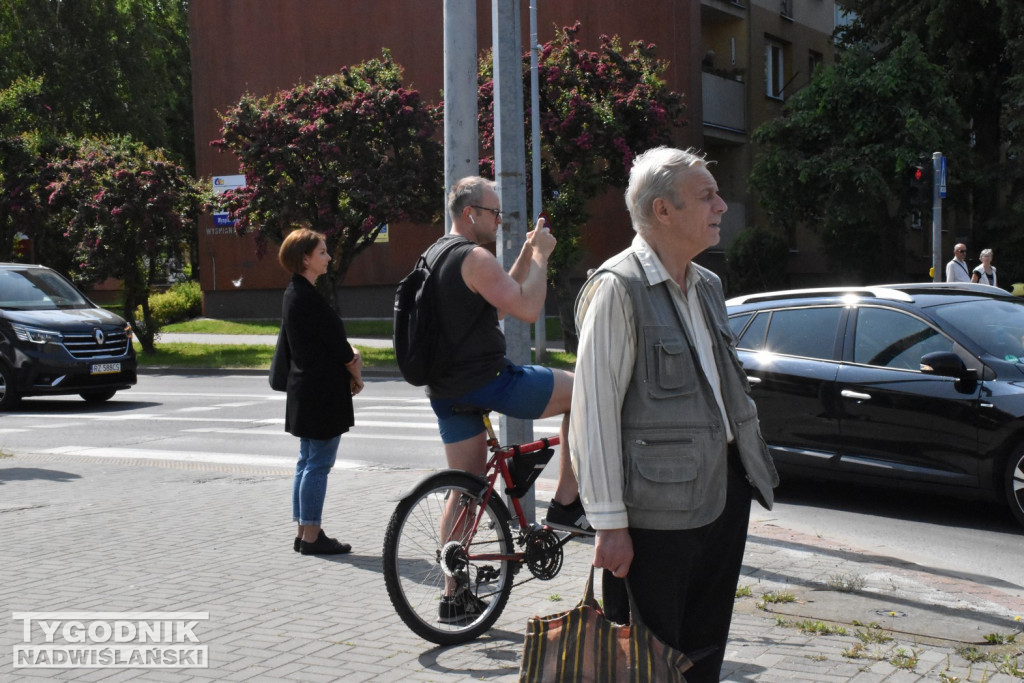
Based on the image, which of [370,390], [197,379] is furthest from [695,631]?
[197,379]

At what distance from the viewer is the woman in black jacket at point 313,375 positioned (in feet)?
20.7

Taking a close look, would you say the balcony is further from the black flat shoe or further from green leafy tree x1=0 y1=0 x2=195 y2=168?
green leafy tree x1=0 y1=0 x2=195 y2=168

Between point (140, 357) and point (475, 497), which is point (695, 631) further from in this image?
point (140, 357)

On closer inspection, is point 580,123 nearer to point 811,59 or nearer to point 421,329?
point 811,59

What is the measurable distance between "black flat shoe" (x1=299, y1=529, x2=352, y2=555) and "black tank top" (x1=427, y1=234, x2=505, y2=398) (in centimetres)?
196

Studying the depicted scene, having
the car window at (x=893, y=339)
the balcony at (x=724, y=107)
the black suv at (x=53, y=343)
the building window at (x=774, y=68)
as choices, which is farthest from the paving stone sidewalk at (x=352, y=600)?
Result: the building window at (x=774, y=68)

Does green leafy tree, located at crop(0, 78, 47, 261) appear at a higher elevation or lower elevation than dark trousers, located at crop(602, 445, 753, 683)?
higher

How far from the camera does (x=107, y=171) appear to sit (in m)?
25.4

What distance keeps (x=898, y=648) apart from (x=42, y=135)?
1132 inches

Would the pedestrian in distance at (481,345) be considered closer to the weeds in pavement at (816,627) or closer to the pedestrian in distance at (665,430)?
the weeds in pavement at (816,627)

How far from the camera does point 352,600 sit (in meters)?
5.43

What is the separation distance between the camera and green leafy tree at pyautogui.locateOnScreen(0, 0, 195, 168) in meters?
44.4

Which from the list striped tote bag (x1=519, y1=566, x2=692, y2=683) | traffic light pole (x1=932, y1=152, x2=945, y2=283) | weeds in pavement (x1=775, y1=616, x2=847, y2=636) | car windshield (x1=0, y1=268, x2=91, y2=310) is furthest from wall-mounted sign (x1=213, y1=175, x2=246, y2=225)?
striped tote bag (x1=519, y1=566, x2=692, y2=683)

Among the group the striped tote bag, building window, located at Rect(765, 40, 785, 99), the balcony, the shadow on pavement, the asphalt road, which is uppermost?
building window, located at Rect(765, 40, 785, 99)
